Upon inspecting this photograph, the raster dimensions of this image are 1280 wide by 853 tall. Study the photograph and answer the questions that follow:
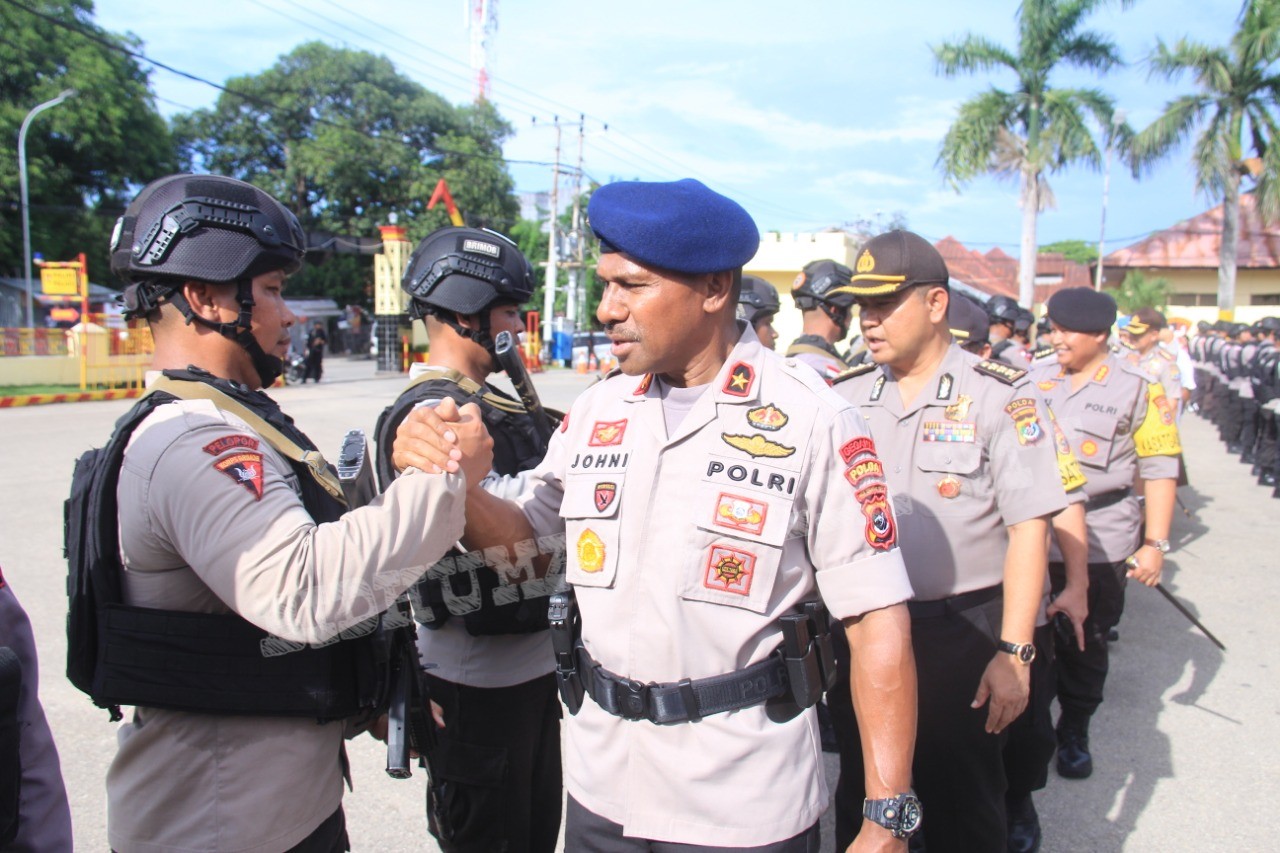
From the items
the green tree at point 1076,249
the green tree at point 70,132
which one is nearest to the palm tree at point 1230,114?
the green tree at point 70,132

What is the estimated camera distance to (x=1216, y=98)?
82.1 feet

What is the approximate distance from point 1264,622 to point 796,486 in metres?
5.76

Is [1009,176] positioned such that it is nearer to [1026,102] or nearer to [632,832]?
[1026,102]

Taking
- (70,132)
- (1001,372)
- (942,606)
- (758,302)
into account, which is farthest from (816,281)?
(70,132)

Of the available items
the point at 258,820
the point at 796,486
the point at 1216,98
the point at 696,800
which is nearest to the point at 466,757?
the point at 258,820

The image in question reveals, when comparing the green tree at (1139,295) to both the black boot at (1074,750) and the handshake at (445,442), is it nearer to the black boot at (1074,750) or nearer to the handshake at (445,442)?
the black boot at (1074,750)

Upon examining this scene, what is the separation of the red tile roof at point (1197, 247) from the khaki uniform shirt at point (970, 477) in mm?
43366

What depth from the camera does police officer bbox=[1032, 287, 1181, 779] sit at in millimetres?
3953

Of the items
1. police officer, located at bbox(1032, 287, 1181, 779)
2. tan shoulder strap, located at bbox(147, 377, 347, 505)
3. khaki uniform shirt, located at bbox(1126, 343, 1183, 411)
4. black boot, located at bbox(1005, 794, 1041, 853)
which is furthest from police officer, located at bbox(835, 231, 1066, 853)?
khaki uniform shirt, located at bbox(1126, 343, 1183, 411)

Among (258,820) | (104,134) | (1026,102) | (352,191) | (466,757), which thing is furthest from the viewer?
(352,191)

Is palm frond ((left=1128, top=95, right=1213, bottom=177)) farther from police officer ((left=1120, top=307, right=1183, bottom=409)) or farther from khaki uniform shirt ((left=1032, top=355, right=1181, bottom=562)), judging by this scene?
khaki uniform shirt ((left=1032, top=355, right=1181, bottom=562))

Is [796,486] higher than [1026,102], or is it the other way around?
[1026,102]

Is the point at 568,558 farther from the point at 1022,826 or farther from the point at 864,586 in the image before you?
the point at 1022,826

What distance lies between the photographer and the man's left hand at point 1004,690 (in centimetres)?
249
